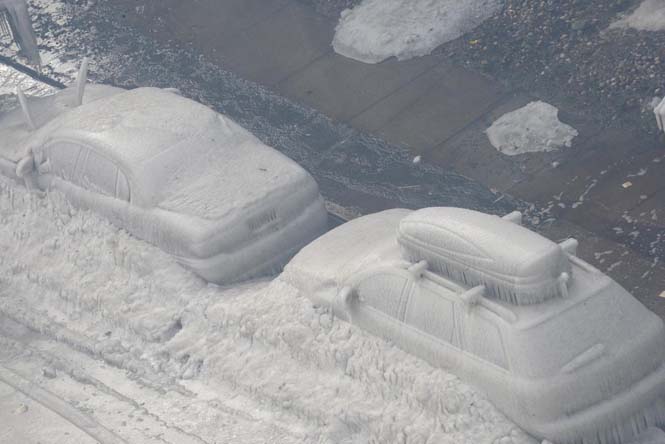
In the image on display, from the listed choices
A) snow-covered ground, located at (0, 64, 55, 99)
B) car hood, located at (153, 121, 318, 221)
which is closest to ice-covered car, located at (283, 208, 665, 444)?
car hood, located at (153, 121, 318, 221)

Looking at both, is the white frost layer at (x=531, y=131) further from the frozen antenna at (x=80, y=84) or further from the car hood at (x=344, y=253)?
the frozen antenna at (x=80, y=84)

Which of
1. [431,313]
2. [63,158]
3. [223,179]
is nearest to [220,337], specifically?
[223,179]

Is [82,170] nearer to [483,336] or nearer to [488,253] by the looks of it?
[488,253]

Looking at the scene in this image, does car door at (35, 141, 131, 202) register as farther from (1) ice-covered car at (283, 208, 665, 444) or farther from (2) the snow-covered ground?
(2) the snow-covered ground

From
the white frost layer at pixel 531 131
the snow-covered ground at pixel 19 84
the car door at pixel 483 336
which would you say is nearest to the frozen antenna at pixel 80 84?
the snow-covered ground at pixel 19 84

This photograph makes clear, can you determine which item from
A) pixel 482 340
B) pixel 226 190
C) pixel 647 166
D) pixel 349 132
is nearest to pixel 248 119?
pixel 349 132

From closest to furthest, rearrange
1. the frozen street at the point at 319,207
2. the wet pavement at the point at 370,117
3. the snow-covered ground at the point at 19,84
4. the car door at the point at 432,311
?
the car door at the point at 432,311
the frozen street at the point at 319,207
the wet pavement at the point at 370,117
the snow-covered ground at the point at 19,84

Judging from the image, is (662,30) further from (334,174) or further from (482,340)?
(482,340)
